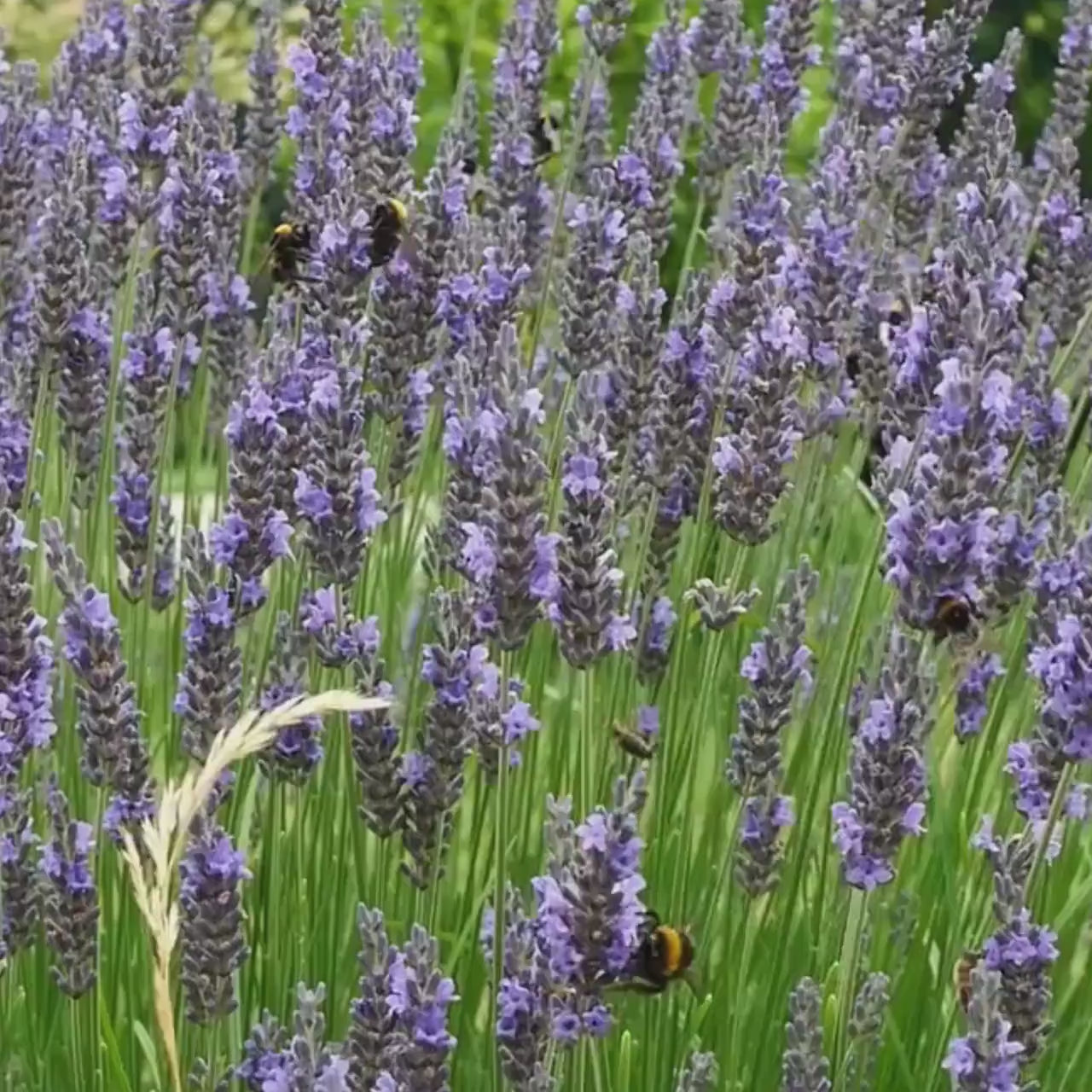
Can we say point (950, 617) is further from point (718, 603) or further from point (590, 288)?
point (590, 288)

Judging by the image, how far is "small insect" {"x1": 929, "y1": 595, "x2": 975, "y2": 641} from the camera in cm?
195

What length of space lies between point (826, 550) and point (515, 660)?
1024mm

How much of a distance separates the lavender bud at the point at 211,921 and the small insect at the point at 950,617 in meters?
0.71

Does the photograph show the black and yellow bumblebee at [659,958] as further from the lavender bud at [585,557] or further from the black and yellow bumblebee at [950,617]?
the black and yellow bumblebee at [950,617]

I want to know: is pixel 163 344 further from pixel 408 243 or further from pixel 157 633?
pixel 157 633

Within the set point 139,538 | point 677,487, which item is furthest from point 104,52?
point 677,487

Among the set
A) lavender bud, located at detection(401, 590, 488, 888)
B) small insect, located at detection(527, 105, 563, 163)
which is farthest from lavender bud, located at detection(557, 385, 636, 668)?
small insect, located at detection(527, 105, 563, 163)

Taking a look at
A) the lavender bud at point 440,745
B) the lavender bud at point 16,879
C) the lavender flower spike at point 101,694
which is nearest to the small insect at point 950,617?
the lavender bud at point 440,745

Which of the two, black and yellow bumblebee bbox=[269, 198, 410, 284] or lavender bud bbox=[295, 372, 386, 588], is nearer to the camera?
lavender bud bbox=[295, 372, 386, 588]

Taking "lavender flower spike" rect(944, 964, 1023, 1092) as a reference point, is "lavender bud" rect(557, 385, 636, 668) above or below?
above

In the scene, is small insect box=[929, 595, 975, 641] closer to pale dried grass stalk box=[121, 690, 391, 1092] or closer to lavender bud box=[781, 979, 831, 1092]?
lavender bud box=[781, 979, 831, 1092]

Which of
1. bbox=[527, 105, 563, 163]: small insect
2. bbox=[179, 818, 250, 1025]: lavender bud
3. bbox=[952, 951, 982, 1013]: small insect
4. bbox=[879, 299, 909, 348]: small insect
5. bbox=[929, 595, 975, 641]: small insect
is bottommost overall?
bbox=[952, 951, 982, 1013]: small insect

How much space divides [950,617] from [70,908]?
92 cm

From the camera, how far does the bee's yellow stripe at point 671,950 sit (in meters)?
1.95
